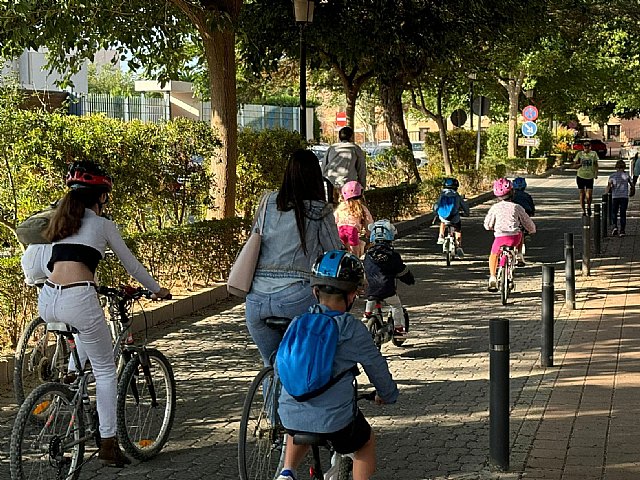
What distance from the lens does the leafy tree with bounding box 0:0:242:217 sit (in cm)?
1431

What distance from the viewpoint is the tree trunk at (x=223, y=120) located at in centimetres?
1499

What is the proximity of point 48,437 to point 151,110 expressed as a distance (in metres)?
31.3

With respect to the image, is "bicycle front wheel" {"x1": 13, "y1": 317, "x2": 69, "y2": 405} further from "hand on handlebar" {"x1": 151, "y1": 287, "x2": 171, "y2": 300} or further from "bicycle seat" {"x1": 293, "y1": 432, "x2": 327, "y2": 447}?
"bicycle seat" {"x1": 293, "y1": 432, "x2": 327, "y2": 447}

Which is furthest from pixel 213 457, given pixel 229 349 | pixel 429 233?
pixel 429 233

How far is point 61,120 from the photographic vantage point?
1127 centimetres

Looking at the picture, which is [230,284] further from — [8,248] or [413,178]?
[413,178]

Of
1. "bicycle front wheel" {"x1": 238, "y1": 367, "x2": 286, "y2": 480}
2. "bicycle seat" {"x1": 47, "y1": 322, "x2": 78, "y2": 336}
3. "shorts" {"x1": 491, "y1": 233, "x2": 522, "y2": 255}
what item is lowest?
"bicycle front wheel" {"x1": 238, "y1": 367, "x2": 286, "y2": 480}

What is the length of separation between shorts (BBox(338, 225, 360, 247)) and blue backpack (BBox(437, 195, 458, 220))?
198 inches

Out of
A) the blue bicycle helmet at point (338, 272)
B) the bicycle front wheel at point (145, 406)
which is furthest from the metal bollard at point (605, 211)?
the blue bicycle helmet at point (338, 272)

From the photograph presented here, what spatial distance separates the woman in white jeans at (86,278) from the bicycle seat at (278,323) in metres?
0.81

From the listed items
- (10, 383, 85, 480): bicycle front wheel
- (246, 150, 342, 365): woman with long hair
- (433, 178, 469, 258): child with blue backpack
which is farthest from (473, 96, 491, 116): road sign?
(10, 383, 85, 480): bicycle front wheel

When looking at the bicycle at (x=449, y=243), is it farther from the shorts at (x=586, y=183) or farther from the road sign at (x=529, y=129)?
the road sign at (x=529, y=129)

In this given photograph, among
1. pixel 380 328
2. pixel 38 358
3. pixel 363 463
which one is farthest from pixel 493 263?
pixel 363 463

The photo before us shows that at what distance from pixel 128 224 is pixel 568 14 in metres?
14.7
